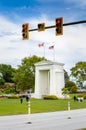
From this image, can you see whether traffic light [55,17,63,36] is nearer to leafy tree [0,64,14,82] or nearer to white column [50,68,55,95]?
white column [50,68,55,95]

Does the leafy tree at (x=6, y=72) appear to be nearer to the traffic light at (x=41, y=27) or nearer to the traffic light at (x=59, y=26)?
the traffic light at (x=41, y=27)

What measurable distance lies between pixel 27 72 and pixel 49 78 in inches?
1161

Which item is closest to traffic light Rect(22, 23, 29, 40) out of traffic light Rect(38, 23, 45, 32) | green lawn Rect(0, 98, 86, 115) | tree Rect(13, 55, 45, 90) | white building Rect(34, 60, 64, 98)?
traffic light Rect(38, 23, 45, 32)

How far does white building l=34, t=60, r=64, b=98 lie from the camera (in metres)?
73.0

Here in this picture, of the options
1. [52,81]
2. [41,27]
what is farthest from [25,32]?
[52,81]

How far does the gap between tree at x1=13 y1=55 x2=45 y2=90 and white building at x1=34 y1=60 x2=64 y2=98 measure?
27119 millimetres

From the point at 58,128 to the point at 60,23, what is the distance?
7.13 m

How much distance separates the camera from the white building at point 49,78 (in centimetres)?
7300

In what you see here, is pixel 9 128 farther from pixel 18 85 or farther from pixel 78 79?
pixel 78 79

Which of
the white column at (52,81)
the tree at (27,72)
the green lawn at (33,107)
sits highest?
the tree at (27,72)

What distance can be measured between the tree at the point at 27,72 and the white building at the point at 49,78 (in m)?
27.1

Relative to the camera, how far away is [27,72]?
105188 mm

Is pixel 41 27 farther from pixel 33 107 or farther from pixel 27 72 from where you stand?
pixel 27 72

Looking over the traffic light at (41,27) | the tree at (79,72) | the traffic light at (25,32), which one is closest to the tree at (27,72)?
the tree at (79,72)
